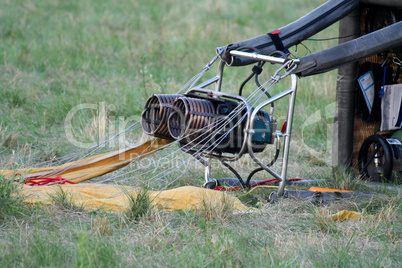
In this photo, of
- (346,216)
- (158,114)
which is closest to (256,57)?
(158,114)

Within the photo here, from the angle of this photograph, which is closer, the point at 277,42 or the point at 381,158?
the point at 277,42

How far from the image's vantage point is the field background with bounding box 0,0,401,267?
2.72 metres

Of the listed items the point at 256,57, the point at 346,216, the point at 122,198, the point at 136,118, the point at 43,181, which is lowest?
the point at 346,216

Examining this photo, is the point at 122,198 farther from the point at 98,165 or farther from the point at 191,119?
the point at 191,119

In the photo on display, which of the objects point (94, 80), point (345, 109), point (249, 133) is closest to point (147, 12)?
point (94, 80)

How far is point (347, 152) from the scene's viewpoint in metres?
4.60

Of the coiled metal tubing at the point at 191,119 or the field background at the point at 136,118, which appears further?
the coiled metal tubing at the point at 191,119

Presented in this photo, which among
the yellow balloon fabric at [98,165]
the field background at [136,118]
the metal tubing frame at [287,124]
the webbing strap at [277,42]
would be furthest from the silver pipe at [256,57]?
the field background at [136,118]

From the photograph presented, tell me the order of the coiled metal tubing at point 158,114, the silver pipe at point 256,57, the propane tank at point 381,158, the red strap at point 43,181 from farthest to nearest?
1. the propane tank at point 381,158
2. the red strap at point 43,181
3. the coiled metal tubing at point 158,114
4. the silver pipe at point 256,57

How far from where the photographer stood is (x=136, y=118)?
20.6 ft

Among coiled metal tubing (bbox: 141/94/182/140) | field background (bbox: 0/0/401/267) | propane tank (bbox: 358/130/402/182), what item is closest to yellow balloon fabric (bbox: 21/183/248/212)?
field background (bbox: 0/0/401/267)

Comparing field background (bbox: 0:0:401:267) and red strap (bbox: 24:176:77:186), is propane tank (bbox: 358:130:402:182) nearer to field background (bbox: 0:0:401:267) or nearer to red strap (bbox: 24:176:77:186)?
field background (bbox: 0:0:401:267)

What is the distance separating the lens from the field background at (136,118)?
2725 millimetres

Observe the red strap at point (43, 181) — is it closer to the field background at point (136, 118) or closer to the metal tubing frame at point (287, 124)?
the field background at point (136, 118)
